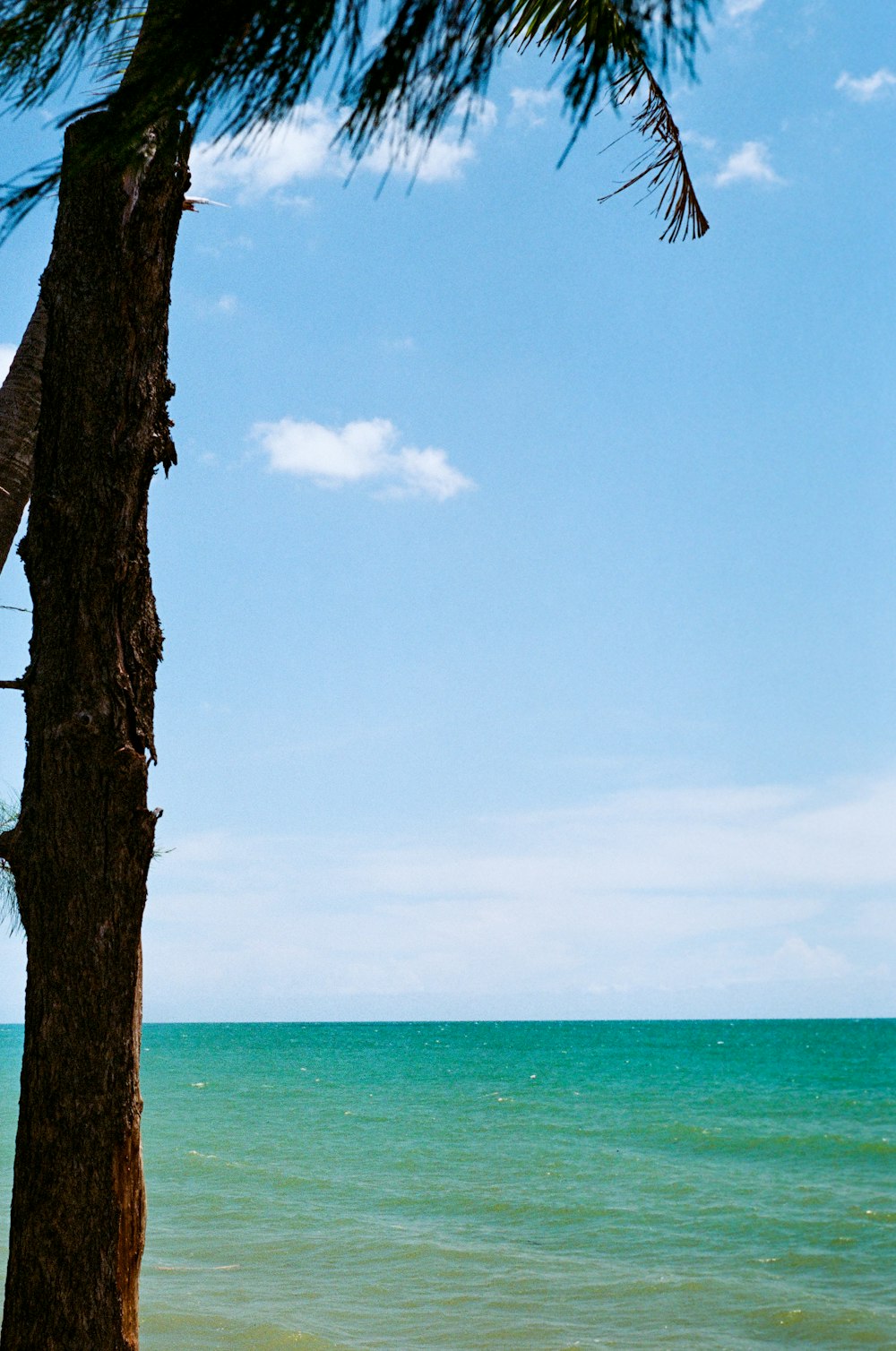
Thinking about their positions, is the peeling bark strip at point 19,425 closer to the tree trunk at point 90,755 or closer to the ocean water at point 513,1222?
the tree trunk at point 90,755

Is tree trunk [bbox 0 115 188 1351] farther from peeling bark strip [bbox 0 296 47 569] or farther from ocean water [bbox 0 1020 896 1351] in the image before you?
ocean water [bbox 0 1020 896 1351]

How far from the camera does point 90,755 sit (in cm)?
299

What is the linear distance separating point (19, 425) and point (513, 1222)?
11.9m

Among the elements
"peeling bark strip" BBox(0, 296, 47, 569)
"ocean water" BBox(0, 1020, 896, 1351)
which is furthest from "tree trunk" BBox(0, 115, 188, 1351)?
"ocean water" BBox(0, 1020, 896, 1351)

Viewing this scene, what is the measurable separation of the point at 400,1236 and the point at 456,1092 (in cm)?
2228

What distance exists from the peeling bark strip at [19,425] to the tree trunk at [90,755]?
0.41 metres

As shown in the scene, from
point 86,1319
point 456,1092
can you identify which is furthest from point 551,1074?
point 86,1319

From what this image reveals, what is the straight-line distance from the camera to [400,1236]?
11.9 metres

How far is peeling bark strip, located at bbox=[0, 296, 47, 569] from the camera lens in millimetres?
3572

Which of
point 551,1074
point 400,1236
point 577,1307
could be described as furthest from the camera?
point 551,1074

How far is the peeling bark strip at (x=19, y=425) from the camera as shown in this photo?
3572 mm

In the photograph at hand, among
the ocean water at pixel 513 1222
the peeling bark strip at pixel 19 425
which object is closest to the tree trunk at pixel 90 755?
the peeling bark strip at pixel 19 425

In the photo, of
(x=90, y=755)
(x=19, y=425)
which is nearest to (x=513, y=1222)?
(x=90, y=755)

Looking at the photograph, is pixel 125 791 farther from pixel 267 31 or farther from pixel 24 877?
pixel 267 31
